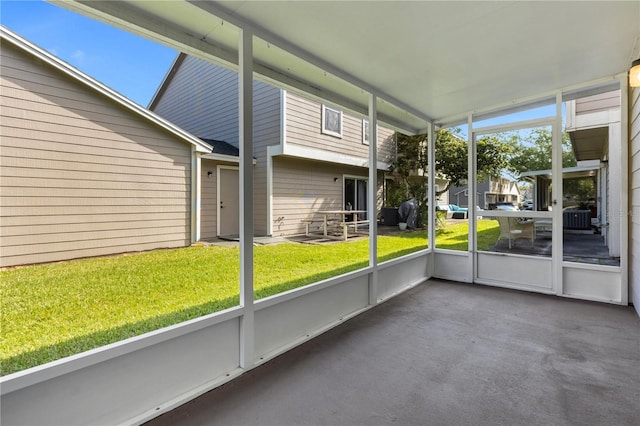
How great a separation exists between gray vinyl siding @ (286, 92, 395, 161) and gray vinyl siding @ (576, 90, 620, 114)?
425 centimetres

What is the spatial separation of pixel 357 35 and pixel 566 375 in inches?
111

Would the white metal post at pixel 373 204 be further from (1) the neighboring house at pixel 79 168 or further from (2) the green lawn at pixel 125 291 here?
(1) the neighboring house at pixel 79 168

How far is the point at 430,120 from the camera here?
491 centimetres

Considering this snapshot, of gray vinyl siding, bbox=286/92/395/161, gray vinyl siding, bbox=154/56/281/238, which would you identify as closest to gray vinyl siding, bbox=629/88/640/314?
gray vinyl siding, bbox=286/92/395/161

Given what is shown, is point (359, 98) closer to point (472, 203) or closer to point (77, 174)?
point (472, 203)

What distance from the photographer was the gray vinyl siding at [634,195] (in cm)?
311

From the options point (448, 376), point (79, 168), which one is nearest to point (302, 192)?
point (79, 168)

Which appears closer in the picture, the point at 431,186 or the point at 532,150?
the point at 532,150

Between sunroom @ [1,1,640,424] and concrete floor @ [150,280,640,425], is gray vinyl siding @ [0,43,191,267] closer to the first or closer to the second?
sunroom @ [1,1,640,424]

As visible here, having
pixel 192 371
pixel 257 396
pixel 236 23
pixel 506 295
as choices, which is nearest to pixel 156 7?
pixel 236 23

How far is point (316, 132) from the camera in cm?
896

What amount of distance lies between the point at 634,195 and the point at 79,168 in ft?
25.5

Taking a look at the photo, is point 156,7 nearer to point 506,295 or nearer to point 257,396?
point 257,396

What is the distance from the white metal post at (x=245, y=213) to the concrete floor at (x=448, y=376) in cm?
25
